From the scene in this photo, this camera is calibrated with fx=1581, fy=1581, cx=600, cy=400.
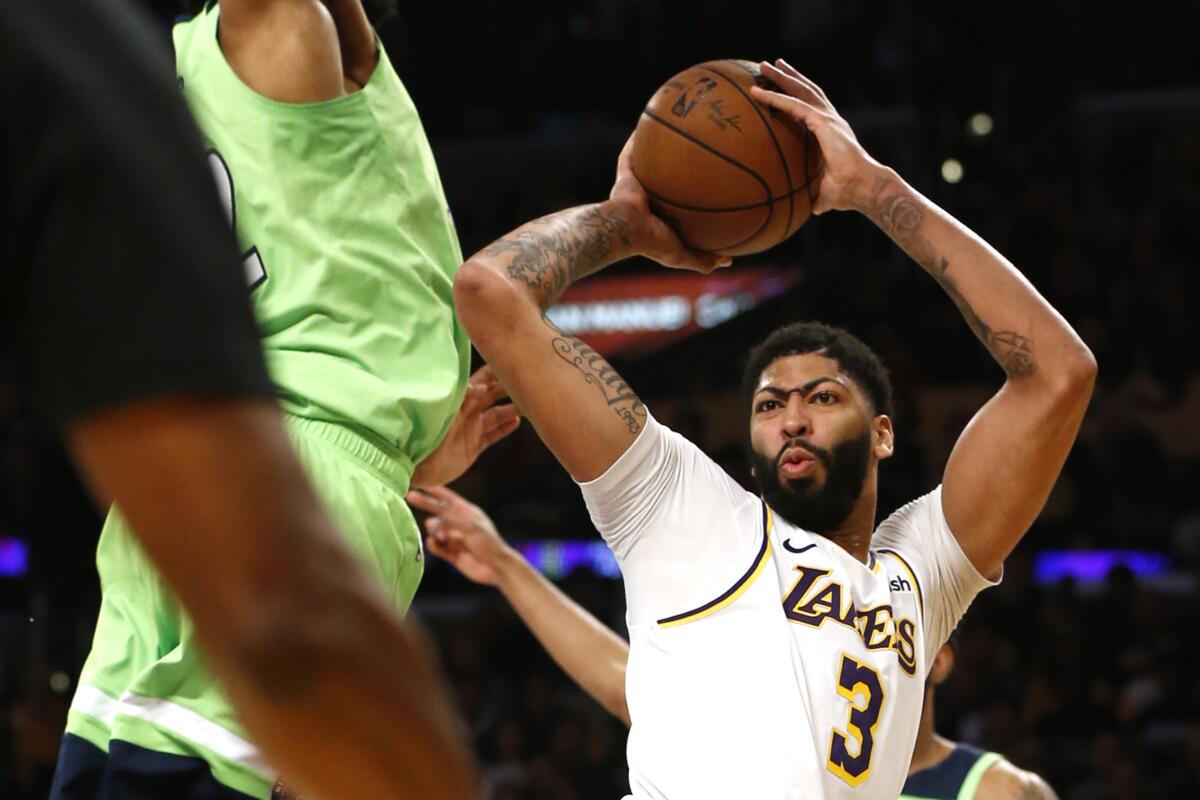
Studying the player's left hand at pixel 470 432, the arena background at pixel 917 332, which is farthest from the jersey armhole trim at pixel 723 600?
the arena background at pixel 917 332

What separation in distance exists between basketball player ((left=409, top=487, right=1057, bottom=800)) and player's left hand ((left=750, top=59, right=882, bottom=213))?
4.30ft

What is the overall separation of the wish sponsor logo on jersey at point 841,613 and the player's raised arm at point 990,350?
309 mm

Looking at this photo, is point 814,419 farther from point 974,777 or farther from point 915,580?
point 974,777

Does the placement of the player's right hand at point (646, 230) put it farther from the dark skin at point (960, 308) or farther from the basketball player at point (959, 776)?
the basketball player at point (959, 776)

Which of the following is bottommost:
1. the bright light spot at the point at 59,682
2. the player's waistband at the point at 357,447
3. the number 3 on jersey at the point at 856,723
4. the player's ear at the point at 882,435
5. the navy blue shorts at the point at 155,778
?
the bright light spot at the point at 59,682

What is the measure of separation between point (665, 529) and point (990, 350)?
75 cm

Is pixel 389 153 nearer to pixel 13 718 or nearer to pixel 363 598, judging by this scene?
pixel 363 598

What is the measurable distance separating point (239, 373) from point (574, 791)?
7389mm

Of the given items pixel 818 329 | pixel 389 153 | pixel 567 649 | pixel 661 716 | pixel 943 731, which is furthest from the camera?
pixel 943 731

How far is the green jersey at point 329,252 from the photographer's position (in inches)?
94.9

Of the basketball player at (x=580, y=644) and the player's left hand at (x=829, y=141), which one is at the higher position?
the player's left hand at (x=829, y=141)

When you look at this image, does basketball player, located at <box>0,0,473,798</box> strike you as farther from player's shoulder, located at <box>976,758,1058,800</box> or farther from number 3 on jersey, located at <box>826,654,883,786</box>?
player's shoulder, located at <box>976,758,1058,800</box>

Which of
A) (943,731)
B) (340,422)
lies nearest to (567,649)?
(340,422)

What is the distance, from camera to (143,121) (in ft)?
2.72
